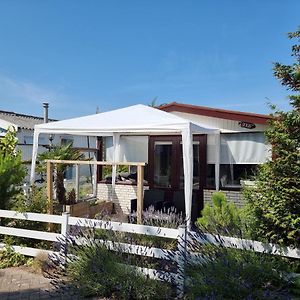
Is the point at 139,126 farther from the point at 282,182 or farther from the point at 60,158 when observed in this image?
the point at 282,182

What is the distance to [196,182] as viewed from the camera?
10.0m

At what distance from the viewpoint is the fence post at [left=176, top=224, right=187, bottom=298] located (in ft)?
14.5

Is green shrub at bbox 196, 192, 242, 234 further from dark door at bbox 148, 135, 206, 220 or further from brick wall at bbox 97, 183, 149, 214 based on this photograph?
brick wall at bbox 97, 183, 149, 214

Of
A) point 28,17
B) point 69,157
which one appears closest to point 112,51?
point 28,17

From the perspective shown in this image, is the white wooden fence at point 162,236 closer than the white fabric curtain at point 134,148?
Yes

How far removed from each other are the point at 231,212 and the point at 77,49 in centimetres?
898

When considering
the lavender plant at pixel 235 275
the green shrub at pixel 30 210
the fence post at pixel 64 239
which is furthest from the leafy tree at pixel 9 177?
the lavender plant at pixel 235 275

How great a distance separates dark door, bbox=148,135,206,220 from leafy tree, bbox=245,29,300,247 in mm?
5078

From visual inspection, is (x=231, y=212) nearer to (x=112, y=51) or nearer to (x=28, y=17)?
(x=28, y=17)

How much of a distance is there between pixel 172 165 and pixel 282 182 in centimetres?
630

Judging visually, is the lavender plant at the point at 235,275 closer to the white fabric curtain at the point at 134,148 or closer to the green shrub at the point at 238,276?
the green shrub at the point at 238,276

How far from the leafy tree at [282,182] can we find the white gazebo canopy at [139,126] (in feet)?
8.19

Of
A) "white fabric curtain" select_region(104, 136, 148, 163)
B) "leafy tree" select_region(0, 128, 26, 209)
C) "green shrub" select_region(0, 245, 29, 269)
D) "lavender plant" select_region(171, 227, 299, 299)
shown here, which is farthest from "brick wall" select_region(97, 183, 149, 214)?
"lavender plant" select_region(171, 227, 299, 299)

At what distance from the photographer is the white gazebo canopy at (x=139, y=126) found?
7.04 meters
